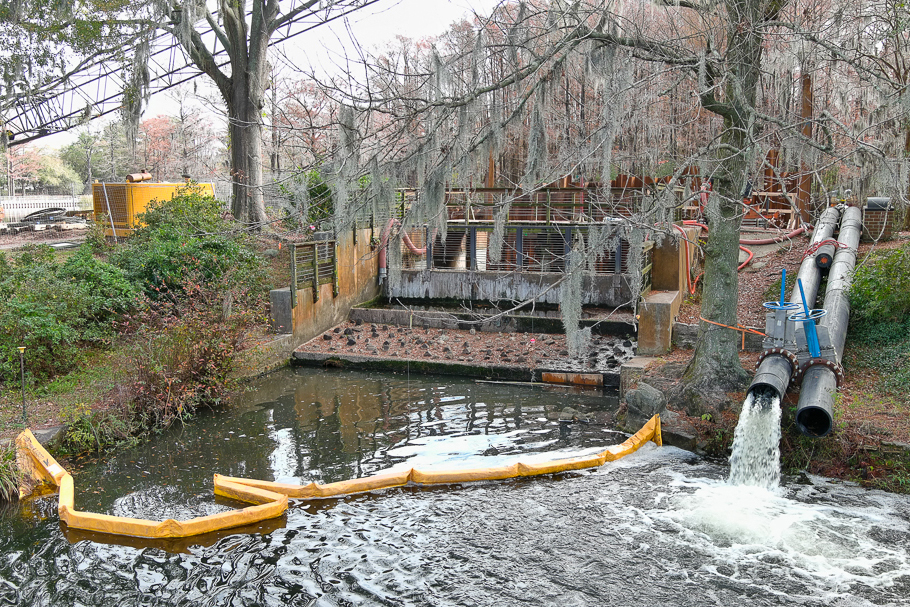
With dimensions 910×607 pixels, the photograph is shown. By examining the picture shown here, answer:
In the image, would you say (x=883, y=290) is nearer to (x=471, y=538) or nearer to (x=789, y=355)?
(x=789, y=355)

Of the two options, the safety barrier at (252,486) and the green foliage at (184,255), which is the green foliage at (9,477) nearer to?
the safety barrier at (252,486)

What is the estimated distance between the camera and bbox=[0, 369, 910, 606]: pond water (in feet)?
19.2

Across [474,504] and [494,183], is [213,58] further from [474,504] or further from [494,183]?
[474,504]

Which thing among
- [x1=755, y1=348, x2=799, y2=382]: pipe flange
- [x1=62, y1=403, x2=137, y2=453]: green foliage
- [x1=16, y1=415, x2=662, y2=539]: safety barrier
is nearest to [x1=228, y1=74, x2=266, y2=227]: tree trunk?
[x1=62, y1=403, x2=137, y2=453]: green foliage

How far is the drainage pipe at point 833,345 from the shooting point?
764 cm

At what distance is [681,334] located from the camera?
39.1 ft

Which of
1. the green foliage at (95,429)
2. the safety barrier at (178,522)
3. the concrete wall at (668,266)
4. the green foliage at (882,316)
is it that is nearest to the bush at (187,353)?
the green foliage at (95,429)

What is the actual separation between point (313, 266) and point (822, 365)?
10052 millimetres

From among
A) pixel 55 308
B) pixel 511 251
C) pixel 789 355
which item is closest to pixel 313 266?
pixel 55 308

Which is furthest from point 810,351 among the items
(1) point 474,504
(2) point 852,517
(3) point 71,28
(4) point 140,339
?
(3) point 71,28

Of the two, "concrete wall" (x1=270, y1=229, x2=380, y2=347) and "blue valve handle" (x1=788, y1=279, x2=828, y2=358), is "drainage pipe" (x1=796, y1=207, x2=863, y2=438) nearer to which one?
"blue valve handle" (x1=788, y1=279, x2=828, y2=358)

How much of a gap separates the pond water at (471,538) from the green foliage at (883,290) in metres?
3.89

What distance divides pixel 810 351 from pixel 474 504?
441cm

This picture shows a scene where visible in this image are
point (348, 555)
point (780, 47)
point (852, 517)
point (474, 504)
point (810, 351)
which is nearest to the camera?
point (348, 555)
